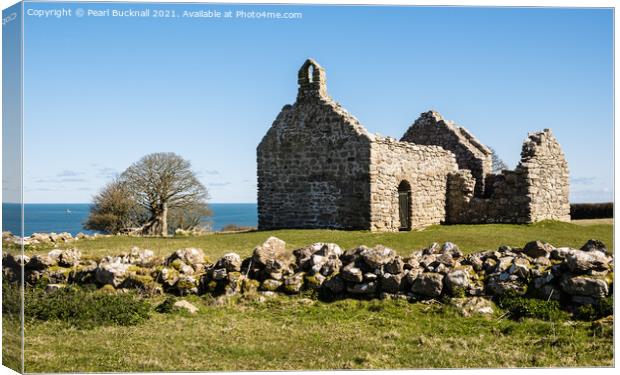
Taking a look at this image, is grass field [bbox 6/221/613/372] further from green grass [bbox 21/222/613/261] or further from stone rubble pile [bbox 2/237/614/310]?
green grass [bbox 21/222/613/261]

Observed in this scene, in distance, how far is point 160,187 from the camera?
28.9 meters

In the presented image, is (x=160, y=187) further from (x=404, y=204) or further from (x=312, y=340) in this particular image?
(x=312, y=340)

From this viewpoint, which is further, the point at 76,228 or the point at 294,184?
the point at 76,228

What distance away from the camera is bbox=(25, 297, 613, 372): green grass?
8000 millimetres

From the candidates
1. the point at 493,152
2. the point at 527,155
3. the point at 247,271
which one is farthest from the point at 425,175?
the point at 247,271

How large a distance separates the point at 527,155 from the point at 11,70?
66.8 ft

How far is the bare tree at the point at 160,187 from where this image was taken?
94.0 feet

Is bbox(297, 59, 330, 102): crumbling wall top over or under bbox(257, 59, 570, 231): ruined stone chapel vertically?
over

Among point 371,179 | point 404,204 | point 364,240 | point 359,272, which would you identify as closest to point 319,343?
point 359,272

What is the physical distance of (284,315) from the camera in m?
9.83

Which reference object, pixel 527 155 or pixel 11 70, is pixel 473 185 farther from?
pixel 11 70

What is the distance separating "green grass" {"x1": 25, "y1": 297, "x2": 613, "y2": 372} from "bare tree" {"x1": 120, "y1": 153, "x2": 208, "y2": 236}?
19.6 metres

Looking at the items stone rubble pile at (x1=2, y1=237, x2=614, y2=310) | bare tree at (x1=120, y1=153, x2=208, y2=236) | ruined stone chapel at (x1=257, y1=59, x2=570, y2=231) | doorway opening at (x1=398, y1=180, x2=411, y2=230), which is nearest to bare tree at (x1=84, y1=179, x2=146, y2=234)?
bare tree at (x1=120, y1=153, x2=208, y2=236)

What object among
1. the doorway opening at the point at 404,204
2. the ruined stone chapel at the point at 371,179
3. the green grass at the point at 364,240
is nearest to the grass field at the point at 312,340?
the green grass at the point at 364,240
